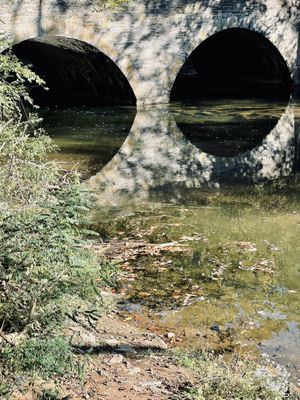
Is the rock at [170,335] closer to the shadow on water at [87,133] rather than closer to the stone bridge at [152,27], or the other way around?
the shadow on water at [87,133]

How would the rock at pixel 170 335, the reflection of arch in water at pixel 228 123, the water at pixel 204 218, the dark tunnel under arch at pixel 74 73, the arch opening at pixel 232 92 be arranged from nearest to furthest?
the rock at pixel 170 335, the water at pixel 204 218, the reflection of arch in water at pixel 228 123, the arch opening at pixel 232 92, the dark tunnel under arch at pixel 74 73

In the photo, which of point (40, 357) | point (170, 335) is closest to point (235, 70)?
point (170, 335)

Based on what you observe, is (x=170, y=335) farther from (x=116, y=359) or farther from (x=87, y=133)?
(x=87, y=133)

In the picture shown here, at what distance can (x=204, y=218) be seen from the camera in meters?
6.90

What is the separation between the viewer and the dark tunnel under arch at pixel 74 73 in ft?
46.4

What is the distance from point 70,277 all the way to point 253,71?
677 inches

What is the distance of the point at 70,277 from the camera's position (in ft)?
10.5

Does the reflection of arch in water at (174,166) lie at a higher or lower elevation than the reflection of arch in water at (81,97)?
lower

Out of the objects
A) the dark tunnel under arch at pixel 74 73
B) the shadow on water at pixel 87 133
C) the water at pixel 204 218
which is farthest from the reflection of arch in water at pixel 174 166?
the dark tunnel under arch at pixel 74 73

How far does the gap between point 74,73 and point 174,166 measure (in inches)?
288

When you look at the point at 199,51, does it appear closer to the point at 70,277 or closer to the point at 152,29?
the point at 152,29

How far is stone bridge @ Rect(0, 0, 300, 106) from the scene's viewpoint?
12.5 meters

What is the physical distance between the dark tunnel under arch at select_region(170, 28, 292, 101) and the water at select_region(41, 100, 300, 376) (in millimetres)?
4329

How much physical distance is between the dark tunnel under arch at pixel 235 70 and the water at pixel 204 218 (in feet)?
14.2
